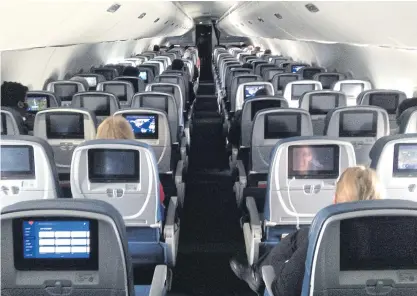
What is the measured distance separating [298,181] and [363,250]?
2.17 m

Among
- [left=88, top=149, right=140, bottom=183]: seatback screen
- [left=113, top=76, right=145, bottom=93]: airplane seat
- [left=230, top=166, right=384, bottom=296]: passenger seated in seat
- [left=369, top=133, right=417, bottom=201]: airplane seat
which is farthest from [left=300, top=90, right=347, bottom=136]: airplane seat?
[left=230, top=166, right=384, bottom=296]: passenger seated in seat

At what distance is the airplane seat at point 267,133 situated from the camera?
648cm

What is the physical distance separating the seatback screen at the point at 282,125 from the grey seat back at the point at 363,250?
12.0 feet

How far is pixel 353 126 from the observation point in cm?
653

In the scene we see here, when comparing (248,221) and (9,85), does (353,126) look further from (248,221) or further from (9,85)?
(9,85)

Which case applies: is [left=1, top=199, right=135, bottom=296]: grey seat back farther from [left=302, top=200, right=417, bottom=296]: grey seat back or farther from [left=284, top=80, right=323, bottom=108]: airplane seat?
[left=284, top=80, right=323, bottom=108]: airplane seat

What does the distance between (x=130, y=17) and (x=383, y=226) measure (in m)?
13.1

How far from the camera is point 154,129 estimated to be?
22.3 feet

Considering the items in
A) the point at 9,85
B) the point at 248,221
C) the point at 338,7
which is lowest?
the point at 248,221

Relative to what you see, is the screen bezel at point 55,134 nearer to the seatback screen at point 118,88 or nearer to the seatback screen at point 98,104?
the seatback screen at point 98,104

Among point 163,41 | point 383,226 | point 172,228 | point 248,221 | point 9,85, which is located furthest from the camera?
point 163,41

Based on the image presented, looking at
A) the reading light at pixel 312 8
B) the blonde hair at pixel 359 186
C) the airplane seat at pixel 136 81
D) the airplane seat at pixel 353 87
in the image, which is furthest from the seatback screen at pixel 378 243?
the airplane seat at pixel 136 81

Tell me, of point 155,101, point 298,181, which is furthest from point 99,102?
point 298,181

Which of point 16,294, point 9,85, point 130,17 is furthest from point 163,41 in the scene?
point 16,294
